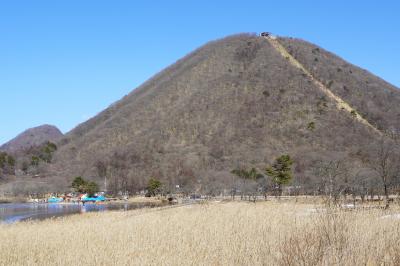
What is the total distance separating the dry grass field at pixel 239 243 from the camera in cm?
916

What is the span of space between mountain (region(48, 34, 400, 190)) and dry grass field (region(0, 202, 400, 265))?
245 ft

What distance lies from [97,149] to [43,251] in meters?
125

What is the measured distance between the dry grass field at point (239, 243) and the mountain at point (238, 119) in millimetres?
74529

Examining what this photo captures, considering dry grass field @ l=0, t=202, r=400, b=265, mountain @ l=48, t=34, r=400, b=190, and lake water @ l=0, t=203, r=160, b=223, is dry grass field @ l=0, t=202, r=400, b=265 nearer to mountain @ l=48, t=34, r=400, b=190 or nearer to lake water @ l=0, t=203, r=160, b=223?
lake water @ l=0, t=203, r=160, b=223

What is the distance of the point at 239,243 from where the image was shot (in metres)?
13.4

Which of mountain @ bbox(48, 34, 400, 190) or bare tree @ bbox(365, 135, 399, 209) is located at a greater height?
mountain @ bbox(48, 34, 400, 190)

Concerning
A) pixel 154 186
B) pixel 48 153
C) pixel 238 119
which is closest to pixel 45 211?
pixel 154 186

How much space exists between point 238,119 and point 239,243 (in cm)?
11206

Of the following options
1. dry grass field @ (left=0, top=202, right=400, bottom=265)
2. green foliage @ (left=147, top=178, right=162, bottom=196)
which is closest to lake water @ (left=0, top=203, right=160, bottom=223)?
green foliage @ (left=147, top=178, right=162, bottom=196)

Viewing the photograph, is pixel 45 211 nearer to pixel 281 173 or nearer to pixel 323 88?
pixel 281 173

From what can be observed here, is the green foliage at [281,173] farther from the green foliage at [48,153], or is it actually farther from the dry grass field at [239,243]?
the green foliage at [48,153]

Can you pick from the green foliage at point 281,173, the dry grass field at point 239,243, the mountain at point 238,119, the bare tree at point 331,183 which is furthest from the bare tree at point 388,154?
the dry grass field at point 239,243

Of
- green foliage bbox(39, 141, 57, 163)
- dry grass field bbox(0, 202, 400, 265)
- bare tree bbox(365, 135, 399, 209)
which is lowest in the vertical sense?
dry grass field bbox(0, 202, 400, 265)

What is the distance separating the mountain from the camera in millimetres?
110938
